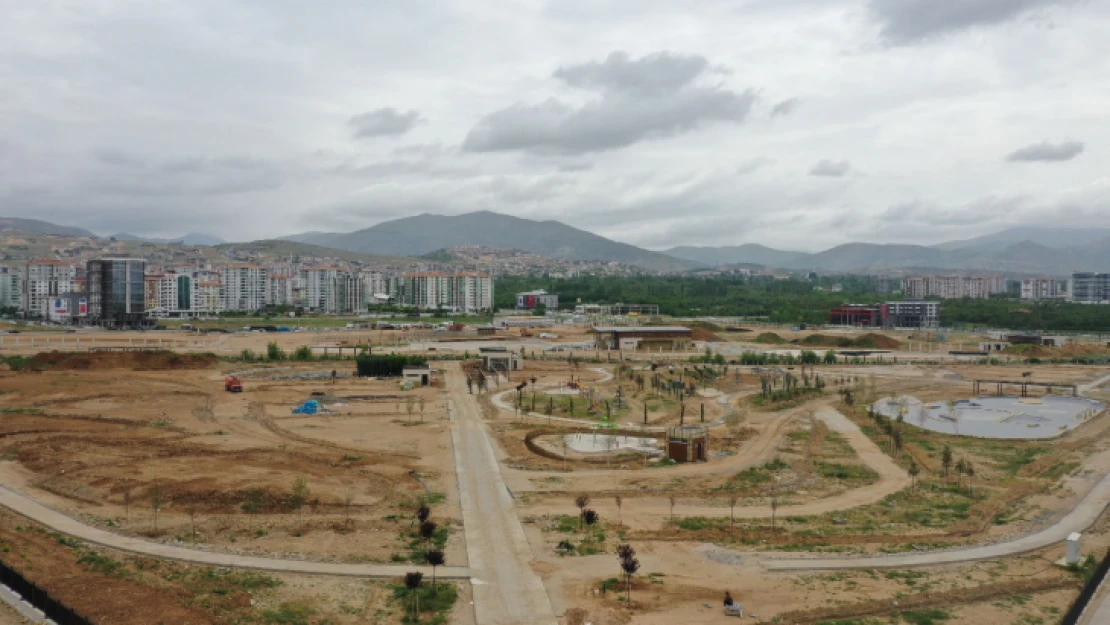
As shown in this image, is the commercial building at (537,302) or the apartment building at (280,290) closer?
the commercial building at (537,302)

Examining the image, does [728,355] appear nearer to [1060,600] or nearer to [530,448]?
[530,448]

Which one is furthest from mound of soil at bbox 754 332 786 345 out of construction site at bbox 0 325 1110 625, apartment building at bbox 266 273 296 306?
apartment building at bbox 266 273 296 306

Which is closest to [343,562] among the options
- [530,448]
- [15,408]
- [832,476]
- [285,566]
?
[285,566]

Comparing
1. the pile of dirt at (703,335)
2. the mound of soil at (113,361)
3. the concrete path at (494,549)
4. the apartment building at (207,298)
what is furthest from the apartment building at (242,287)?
the concrete path at (494,549)

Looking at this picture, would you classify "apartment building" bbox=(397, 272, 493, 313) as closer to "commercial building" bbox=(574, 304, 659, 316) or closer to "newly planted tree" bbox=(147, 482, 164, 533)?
"commercial building" bbox=(574, 304, 659, 316)

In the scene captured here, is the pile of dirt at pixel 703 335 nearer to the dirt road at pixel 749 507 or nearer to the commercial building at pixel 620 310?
the commercial building at pixel 620 310
